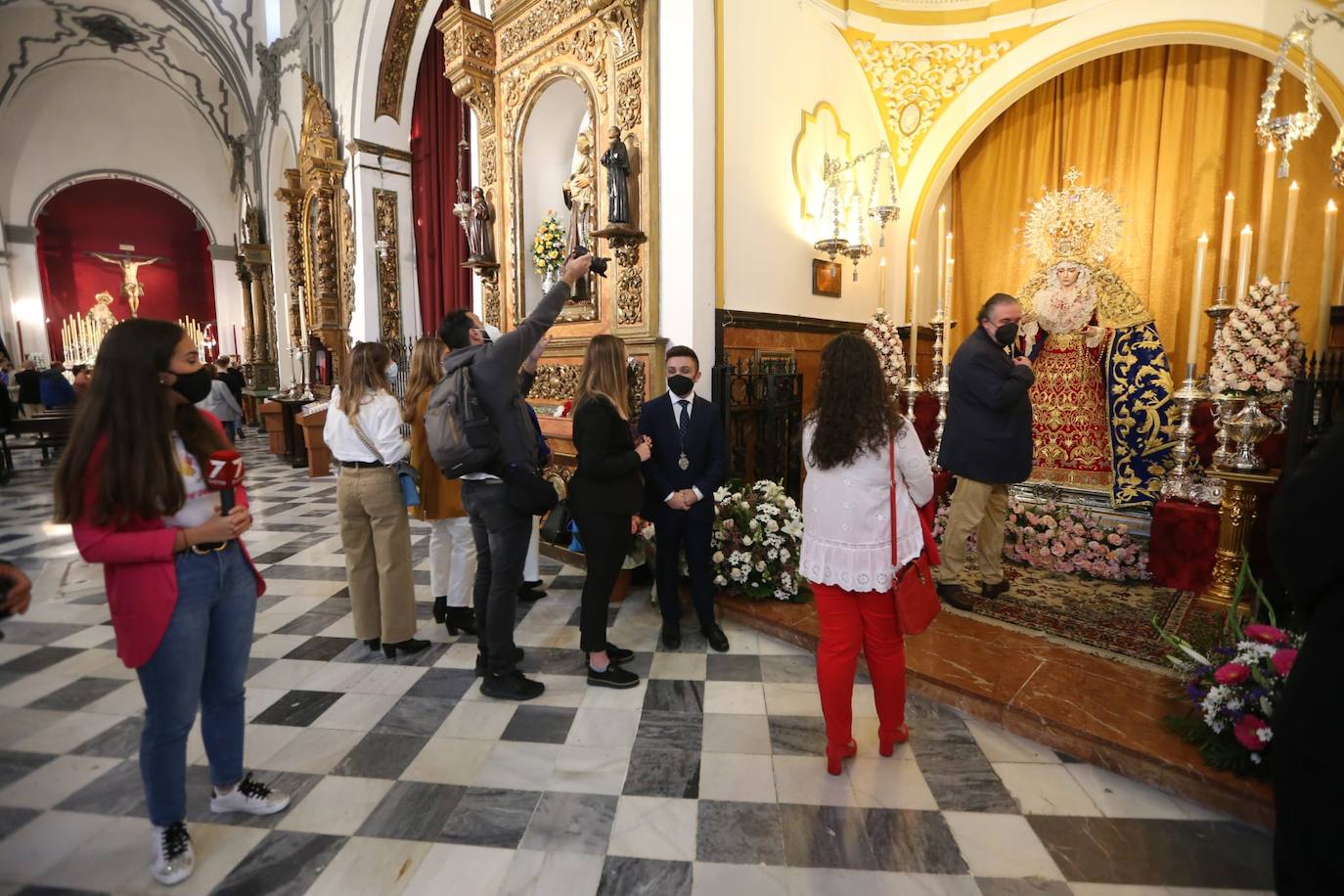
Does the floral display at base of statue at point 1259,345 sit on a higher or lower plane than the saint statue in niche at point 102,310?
lower

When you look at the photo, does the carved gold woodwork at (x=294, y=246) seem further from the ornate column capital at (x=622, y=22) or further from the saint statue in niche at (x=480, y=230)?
the ornate column capital at (x=622, y=22)

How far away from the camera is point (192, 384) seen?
186cm

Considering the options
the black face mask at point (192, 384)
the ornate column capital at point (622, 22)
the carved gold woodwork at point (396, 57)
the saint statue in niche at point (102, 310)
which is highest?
the carved gold woodwork at point (396, 57)

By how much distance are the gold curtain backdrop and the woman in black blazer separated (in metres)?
4.83

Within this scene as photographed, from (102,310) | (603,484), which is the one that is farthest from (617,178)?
(102,310)

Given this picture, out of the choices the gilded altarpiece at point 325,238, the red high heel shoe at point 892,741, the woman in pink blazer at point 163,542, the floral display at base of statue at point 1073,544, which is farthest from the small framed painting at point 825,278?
the gilded altarpiece at point 325,238

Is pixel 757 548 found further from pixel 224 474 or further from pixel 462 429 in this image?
pixel 224 474

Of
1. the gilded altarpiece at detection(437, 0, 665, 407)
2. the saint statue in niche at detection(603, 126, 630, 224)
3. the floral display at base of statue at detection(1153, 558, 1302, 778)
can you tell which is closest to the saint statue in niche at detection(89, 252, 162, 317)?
the gilded altarpiece at detection(437, 0, 665, 407)

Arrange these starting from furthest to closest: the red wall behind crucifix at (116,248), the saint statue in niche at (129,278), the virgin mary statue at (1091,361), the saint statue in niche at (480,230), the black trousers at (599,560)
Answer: the saint statue in niche at (129,278)
the red wall behind crucifix at (116,248)
the saint statue in niche at (480,230)
the virgin mary statue at (1091,361)
the black trousers at (599,560)

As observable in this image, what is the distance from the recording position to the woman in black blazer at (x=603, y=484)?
111 inches

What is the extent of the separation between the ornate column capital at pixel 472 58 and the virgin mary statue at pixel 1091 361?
537 centimetres

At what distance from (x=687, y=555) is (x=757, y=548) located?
0.70 meters

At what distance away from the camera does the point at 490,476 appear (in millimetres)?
2852

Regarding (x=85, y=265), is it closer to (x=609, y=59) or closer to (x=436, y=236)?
(x=436, y=236)
